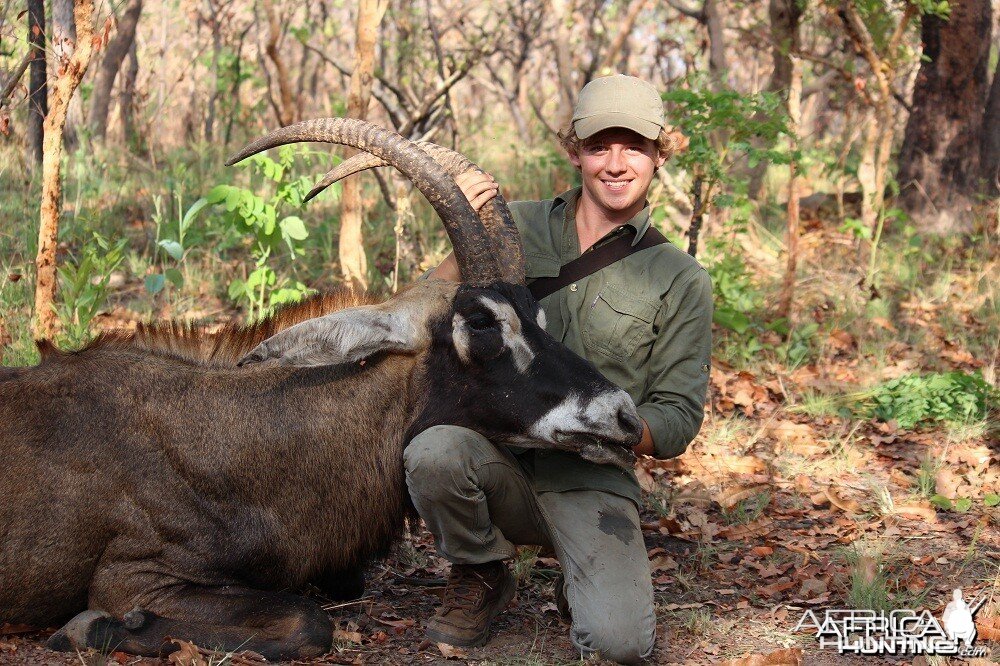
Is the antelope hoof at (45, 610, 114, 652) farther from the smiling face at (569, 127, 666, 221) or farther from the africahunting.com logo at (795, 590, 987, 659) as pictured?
→ the africahunting.com logo at (795, 590, 987, 659)

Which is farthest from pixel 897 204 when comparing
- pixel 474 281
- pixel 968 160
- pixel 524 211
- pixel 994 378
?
pixel 474 281

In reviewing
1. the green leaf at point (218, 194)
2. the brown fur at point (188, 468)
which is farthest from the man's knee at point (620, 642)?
the green leaf at point (218, 194)

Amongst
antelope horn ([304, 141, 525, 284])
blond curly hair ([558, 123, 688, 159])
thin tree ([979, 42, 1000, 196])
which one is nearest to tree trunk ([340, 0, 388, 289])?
antelope horn ([304, 141, 525, 284])

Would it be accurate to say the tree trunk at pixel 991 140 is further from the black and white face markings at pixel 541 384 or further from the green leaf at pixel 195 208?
the black and white face markings at pixel 541 384

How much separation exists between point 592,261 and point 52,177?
137 inches

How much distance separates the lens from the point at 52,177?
6.61 meters

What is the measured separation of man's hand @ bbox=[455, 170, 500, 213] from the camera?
503 cm

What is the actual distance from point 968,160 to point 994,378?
3.97 metres

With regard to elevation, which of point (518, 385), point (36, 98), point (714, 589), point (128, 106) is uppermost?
point (128, 106)

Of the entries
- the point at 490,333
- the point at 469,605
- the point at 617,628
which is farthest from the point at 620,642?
the point at 490,333

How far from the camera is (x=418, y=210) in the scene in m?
10.4

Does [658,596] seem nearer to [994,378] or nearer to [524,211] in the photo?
[524,211]

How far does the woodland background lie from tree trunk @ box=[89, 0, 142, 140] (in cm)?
4

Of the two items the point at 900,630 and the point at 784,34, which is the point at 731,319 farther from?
the point at 900,630
